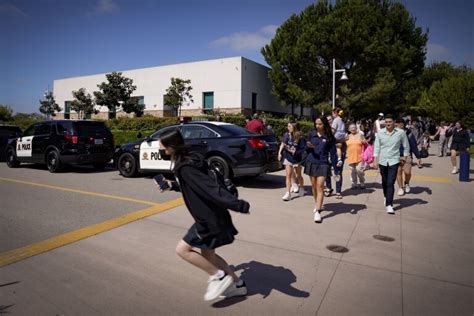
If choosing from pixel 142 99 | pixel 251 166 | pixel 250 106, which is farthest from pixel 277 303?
pixel 142 99

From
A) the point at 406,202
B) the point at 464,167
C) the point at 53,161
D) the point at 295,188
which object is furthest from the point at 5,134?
the point at 464,167

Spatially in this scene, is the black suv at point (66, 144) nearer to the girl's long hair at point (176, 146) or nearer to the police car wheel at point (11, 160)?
the police car wheel at point (11, 160)

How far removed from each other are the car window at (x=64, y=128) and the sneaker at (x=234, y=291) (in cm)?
930

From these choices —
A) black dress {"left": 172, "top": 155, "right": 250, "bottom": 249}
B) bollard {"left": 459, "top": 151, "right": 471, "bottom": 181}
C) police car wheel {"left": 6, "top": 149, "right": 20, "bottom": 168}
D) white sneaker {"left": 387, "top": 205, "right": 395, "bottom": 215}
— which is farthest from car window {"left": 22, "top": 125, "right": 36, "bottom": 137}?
bollard {"left": 459, "top": 151, "right": 471, "bottom": 181}

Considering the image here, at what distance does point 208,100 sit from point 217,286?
111 ft

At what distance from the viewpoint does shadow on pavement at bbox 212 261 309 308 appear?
3.18 m

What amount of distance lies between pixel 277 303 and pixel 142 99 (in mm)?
39570

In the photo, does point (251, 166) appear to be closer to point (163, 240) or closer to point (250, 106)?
point (163, 240)

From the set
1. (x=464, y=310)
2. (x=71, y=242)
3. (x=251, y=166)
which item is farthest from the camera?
(x=251, y=166)

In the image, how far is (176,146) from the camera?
2846 mm

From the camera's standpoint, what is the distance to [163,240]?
15.1 feet

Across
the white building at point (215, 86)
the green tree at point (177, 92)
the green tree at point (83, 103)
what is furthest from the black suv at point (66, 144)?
the green tree at point (83, 103)

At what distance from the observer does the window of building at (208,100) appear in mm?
35500

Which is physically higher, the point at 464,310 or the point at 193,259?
the point at 193,259
